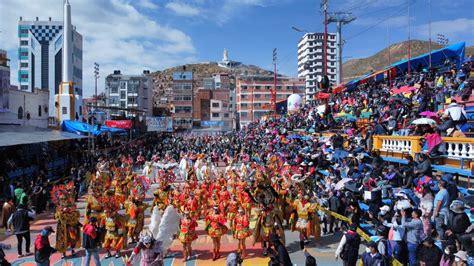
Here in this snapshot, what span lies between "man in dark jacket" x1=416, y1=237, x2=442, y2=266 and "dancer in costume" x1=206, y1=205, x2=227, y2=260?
473cm

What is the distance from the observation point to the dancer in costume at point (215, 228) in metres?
9.51

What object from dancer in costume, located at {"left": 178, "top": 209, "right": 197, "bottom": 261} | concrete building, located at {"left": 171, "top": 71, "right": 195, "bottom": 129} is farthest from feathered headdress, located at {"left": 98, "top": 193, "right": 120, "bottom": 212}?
concrete building, located at {"left": 171, "top": 71, "right": 195, "bottom": 129}

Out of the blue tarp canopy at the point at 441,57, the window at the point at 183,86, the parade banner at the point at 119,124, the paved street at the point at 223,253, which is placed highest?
the window at the point at 183,86

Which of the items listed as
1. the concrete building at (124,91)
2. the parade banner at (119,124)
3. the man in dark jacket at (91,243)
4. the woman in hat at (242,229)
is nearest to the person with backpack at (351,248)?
the woman in hat at (242,229)

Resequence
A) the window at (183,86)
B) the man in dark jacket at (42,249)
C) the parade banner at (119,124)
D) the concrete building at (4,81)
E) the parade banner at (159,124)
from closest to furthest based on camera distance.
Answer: the man in dark jacket at (42,249) < the concrete building at (4,81) < the parade banner at (119,124) < the parade banner at (159,124) < the window at (183,86)

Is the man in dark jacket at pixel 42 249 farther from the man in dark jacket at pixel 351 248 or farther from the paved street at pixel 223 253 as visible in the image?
the man in dark jacket at pixel 351 248

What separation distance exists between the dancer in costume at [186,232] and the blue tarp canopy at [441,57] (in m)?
21.2

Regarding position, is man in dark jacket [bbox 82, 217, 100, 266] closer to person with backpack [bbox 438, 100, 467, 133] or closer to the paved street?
the paved street

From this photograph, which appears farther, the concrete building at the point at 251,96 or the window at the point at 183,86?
the concrete building at the point at 251,96

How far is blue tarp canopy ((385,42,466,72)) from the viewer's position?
2550 cm

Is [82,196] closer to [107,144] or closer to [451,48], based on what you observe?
[107,144]

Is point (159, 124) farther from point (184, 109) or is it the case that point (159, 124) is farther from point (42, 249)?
point (42, 249)

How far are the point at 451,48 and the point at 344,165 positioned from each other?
17.3 m

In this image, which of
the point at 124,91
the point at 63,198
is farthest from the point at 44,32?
the point at 63,198
